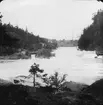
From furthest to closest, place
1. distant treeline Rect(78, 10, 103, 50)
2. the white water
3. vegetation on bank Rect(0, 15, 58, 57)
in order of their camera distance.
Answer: distant treeline Rect(78, 10, 103, 50) → the white water → vegetation on bank Rect(0, 15, 58, 57)

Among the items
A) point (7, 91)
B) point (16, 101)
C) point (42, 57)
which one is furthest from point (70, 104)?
point (42, 57)

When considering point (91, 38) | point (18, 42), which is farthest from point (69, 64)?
point (18, 42)

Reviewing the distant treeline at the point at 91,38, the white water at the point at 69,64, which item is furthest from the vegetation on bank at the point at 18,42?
the distant treeline at the point at 91,38

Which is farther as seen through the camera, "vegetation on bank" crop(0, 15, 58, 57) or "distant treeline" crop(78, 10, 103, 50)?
"distant treeline" crop(78, 10, 103, 50)

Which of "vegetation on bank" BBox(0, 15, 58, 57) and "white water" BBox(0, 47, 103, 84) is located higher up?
"vegetation on bank" BBox(0, 15, 58, 57)

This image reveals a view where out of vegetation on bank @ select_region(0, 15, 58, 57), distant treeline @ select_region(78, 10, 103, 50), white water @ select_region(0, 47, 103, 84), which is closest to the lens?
vegetation on bank @ select_region(0, 15, 58, 57)

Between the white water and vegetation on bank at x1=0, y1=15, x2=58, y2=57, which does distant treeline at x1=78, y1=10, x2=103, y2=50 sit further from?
vegetation on bank at x1=0, y1=15, x2=58, y2=57

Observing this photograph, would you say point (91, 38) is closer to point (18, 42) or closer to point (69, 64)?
point (69, 64)

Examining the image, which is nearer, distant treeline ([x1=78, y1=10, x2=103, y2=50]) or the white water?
the white water

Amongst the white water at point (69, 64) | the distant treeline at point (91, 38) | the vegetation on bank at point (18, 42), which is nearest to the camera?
the vegetation on bank at point (18, 42)

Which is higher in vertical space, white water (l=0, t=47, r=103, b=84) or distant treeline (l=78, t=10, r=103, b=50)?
distant treeline (l=78, t=10, r=103, b=50)

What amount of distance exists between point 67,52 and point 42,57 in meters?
10.0

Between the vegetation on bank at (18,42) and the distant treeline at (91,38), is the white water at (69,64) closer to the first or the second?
the vegetation on bank at (18,42)

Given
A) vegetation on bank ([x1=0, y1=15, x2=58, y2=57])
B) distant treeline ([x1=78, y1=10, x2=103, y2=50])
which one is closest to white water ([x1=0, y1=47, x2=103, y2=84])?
vegetation on bank ([x1=0, y1=15, x2=58, y2=57])
